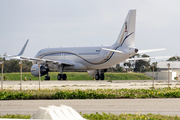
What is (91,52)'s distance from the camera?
41.3 meters

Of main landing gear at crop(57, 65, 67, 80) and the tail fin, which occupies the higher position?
the tail fin

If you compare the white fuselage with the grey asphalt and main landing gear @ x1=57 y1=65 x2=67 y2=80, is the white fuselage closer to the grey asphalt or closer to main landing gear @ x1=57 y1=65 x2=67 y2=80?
main landing gear @ x1=57 y1=65 x2=67 y2=80

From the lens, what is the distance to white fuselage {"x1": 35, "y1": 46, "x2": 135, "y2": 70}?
127ft

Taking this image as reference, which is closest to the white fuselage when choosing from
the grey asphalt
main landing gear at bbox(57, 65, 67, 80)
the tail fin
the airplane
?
the airplane

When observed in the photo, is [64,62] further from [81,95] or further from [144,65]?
[144,65]

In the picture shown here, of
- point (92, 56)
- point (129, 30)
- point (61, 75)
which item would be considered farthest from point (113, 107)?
point (61, 75)

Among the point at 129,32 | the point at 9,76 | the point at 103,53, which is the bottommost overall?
the point at 9,76

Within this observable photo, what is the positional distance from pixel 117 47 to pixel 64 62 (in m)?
8.44

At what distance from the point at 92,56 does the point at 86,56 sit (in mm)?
1070

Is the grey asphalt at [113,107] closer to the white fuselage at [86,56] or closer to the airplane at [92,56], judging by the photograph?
the airplane at [92,56]

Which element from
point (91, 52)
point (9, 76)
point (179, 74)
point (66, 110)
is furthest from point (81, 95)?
point (179, 74)

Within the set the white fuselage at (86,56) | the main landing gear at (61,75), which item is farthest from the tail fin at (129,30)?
the main landing gear at (61,75)

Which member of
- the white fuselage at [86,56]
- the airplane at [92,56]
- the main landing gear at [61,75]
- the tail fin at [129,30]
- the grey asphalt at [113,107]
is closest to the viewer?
the grey asphalt at [113,107]

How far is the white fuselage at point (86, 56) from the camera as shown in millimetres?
38566
